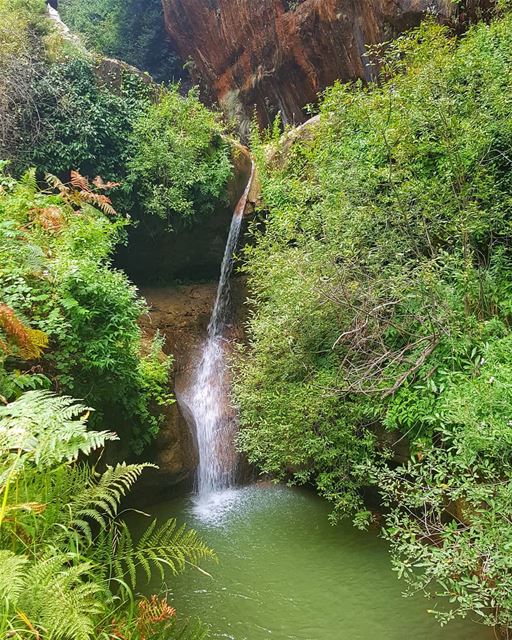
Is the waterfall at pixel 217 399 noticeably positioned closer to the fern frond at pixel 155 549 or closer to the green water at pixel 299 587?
the green water at pixel 299 587

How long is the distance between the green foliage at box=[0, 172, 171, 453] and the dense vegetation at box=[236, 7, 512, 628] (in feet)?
6.00

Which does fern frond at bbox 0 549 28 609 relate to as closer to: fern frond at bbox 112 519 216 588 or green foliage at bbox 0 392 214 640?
green foliage at bbox 0 392 214 640

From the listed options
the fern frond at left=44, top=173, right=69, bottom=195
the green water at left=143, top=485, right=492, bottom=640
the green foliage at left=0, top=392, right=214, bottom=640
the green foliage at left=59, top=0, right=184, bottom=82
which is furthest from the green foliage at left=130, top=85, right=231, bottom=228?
the green foliage at left=0, top=392, right=214, bottom=640

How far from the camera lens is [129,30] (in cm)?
1588

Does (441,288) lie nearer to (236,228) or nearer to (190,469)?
(190,469)

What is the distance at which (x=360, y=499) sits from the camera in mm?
5195

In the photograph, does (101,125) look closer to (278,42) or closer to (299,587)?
(278,42)

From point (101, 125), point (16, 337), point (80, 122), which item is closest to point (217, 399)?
point (16, 337)

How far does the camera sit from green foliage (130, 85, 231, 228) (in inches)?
394

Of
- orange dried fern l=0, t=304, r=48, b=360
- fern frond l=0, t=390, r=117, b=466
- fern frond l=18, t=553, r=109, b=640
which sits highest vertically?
orange dried fern l=0, t=304, r=48, b=360

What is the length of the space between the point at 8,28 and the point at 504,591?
39.1ft

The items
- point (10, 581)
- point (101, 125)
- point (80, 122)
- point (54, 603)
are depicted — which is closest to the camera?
point (10, 581)

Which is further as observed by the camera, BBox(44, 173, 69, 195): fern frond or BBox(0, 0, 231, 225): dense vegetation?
BBox(0, 0, 231, 225): dense vegetation

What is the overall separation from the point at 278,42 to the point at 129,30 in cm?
648
